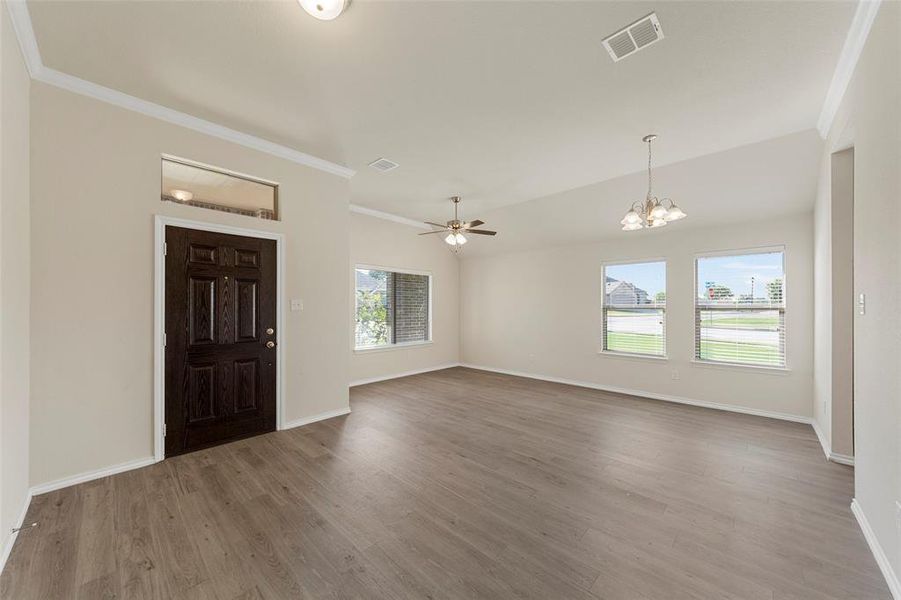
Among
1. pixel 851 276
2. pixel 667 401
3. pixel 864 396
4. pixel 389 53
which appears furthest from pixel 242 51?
pixel 667 401

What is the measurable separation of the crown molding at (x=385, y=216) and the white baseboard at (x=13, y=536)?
15.3 ft

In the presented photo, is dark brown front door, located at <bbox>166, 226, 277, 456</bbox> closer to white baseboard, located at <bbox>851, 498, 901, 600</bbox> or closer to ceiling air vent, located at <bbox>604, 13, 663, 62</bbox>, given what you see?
ceiling air vent, located at <bbox>604, 13, 663, 62</bbox>

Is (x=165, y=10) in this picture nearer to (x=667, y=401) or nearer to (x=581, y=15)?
(x=581, y=15)

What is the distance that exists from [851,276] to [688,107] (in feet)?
6.56

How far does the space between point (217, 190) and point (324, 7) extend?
239 cm

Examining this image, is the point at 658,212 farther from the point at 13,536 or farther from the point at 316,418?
A: the point at 13,536

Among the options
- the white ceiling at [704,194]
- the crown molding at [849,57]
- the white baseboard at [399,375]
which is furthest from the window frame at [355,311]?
the crown molding at [849,57]

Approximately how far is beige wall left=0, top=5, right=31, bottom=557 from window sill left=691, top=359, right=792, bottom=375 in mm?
6689

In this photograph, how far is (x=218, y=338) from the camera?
3.43 meters

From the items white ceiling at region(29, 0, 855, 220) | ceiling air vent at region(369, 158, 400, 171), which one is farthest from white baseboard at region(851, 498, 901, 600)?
ceiling air vent at region(369, 158, 400, 171)

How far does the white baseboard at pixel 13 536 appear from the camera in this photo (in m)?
1.87

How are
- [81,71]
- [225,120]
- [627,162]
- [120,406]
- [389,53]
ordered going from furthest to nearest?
[627,162]
[225,120]
[120,406]
[81,71]
[389,53]

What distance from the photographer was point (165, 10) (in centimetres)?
203

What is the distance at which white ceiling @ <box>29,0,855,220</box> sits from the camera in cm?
202
